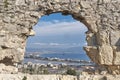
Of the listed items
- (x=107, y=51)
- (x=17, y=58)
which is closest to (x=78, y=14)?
(x=107, y=51)

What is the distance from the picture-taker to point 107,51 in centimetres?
1185

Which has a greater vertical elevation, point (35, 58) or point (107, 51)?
point (107, 51)

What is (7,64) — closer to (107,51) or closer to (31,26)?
(31,26)

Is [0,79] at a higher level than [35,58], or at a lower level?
higher

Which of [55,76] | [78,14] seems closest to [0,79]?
[55,76]

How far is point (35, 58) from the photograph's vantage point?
118 ft

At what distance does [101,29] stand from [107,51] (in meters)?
0.64

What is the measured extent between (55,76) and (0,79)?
152 cm

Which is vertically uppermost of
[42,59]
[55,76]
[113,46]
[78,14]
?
[78,14]

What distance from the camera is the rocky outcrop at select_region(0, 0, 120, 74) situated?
463 inches

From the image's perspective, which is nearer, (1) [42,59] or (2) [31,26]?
(2) [31,26]

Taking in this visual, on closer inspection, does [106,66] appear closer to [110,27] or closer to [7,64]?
[110,27]

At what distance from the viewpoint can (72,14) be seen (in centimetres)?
1203

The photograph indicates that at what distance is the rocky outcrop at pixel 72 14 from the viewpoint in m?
11.8
